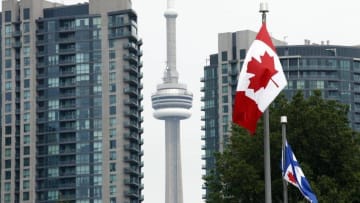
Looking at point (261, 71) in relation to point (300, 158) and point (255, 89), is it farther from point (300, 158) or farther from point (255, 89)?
point (300, 158)

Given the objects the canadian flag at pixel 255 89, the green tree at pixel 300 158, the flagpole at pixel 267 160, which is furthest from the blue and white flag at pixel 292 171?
the green tree at pixel 300 158

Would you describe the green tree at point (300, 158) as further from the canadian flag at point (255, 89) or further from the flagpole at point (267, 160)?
the canadian flag at point (255, 89)

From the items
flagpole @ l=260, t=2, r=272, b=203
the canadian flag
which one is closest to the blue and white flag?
flagpole @ l=260, t=2, r=272, b=203

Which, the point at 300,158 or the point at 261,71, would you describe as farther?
the point at 300,158

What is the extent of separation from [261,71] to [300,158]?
39.4 metres

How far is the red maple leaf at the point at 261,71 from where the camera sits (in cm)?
4169

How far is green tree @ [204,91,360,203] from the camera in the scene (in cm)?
7881

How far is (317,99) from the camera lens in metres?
85.5

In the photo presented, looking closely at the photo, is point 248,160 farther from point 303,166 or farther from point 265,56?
point 265,56

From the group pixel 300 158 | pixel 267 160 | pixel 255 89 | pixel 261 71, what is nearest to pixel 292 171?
pixel 267 160

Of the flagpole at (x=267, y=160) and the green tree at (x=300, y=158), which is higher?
the green tree at (x=300, y=158)

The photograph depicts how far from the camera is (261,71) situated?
4169 centimetres

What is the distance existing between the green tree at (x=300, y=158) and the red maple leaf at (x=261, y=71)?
116 ft

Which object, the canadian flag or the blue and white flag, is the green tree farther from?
the canadian flag
